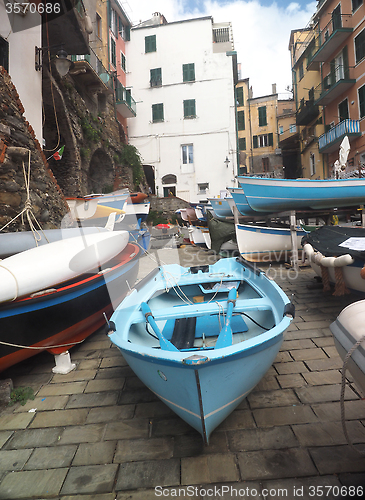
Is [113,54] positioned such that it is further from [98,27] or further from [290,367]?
[290,367]

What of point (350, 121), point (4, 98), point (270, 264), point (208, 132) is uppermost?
point (208, 132)

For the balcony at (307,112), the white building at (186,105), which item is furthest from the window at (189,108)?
the balcony at (307,112)

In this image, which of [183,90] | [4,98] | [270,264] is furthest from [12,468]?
[183,90]

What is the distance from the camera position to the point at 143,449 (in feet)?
5.75

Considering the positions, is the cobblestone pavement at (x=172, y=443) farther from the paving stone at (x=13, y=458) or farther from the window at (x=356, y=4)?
the window at (x=356, y=4)

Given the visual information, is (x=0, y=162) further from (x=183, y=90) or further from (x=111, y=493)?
(x=183, y=90)

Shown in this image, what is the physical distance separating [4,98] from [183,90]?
18.8 meters

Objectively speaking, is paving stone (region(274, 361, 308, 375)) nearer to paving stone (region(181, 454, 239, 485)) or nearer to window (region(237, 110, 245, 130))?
paving stone (region(181, 454, 239, 485))

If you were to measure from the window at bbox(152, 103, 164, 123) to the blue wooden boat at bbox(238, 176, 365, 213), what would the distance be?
16656 millimetres

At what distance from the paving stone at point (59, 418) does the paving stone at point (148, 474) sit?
0.60 meters

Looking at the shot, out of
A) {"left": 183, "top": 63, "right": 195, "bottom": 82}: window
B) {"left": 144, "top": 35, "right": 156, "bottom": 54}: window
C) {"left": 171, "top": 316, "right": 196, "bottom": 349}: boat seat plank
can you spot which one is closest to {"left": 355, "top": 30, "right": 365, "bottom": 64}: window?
{"left": 183, "top": 63, "right": 195, "bottom": 82}: window

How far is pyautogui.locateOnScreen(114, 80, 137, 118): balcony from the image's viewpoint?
18.2m

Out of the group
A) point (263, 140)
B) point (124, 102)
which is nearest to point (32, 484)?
point (124, 102)

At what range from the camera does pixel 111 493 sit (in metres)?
1.49
